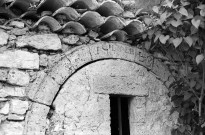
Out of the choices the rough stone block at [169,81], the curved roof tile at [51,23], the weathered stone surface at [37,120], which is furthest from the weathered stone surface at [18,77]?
the rough stone block at [169,81]

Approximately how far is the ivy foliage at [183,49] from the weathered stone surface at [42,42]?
3.30 ft

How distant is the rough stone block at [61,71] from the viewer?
300 cm

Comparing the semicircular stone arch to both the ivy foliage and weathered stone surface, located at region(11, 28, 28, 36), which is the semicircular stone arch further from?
weathered stone surface, located at region(11, 28, 28, 36)

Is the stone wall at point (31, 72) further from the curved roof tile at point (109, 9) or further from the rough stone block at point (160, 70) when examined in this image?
the rough stone block at point (160, 70)

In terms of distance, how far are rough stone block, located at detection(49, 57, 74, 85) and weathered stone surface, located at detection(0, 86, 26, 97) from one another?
32 centimetres

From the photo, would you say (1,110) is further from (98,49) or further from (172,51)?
(172,51)

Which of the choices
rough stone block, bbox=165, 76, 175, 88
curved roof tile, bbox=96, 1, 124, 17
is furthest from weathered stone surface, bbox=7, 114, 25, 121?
rough stone block, bbox=165, 76, 175, 88

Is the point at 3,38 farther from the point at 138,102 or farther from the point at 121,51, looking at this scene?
the point at 138,102

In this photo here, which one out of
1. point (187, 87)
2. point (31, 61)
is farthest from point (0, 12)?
point (187, 87)

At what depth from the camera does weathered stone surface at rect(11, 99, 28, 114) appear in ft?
9.10

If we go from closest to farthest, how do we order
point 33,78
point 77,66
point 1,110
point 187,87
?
point 1,110, point 33,78, point 77,66, point 187,87

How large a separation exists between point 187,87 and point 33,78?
171 centimetres

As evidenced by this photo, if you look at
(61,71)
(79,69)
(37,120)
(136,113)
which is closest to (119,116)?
(136,113)

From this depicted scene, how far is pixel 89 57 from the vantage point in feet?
10.5
